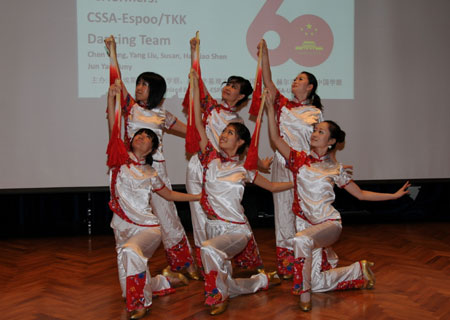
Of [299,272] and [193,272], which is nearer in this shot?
[299,272]

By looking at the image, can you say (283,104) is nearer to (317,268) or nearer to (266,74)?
(266,74)

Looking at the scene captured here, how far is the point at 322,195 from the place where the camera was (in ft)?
10.7

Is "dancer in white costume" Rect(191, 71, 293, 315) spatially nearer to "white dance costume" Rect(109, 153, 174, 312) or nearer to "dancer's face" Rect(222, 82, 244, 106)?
"white dance costume" Rect(109, 153, 174, 312)

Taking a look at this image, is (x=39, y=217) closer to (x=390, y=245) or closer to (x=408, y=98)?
(x=390, y=245)

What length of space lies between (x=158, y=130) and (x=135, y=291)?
1170mm

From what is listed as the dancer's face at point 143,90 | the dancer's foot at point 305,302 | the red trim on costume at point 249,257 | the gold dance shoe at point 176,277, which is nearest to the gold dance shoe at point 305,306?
the dancer's foot at point 305,302

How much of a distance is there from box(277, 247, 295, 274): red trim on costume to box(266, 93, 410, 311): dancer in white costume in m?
0.36

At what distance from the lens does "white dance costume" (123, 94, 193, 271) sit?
3594mm

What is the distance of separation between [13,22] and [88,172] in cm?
146

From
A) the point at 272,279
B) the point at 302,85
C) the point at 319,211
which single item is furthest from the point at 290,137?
the point at 272,279

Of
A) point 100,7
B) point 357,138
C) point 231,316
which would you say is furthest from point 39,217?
point 357,138

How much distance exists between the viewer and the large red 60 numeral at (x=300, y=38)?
5.02m

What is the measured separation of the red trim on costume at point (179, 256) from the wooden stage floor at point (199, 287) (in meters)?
0.16

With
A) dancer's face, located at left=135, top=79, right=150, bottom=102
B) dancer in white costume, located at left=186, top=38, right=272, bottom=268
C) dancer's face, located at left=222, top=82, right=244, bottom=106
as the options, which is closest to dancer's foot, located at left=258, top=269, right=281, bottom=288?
dancer in white costume, located at left=186, top=38, right=272, bottom=268
